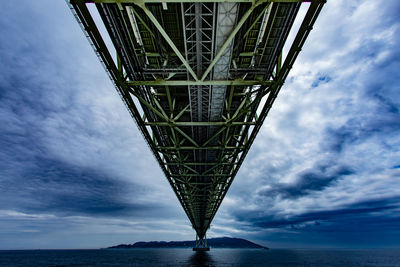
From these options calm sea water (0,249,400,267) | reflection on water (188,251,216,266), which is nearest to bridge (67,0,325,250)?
reflection on water (188,251,216,266)

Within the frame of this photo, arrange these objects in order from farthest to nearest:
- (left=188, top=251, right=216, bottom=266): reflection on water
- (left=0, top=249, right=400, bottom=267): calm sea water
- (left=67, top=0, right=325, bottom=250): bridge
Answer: (left=0, top=249, right=400, bottom=267): calm sea water, (left=188, top=251, right=216, bottom=266): reflection on water, (left=67, top=0, right=325, bottom=250): bridge

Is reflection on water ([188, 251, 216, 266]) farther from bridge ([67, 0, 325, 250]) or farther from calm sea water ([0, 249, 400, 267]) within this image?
bridge ([67, 0, 325, 250])

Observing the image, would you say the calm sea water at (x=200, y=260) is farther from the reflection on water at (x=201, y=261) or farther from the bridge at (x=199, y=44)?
the bridge at (x=199, y=44)

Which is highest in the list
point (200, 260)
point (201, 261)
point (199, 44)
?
point (199, 44)

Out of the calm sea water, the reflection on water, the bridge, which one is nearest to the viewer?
the bridge

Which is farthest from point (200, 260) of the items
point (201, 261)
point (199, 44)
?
point (199, 44)

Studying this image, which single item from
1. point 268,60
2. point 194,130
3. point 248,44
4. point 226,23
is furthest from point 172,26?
point 194,130

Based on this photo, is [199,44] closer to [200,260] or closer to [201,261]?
[201,261]

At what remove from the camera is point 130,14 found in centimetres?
848

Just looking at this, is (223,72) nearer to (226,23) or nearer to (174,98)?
(226,23)

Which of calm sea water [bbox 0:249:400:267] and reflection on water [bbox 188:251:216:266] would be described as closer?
reflection on water [bbox 188:251:216:266]

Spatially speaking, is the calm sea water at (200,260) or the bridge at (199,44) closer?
the bridge at (199,44)

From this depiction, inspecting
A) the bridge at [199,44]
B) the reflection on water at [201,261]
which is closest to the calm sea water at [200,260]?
the reflection on water at [201,261]

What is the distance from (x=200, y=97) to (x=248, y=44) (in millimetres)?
3502
